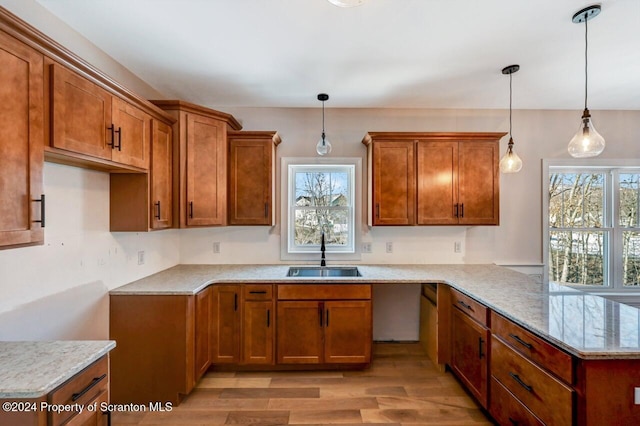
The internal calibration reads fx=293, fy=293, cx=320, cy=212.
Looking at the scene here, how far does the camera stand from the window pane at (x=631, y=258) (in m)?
3.34

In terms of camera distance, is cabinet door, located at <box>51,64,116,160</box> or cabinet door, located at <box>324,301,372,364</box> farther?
cabinet door, located at <box>324,301,372,364</box>

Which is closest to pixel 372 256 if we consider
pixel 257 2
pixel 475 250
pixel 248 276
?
pixel 475 250

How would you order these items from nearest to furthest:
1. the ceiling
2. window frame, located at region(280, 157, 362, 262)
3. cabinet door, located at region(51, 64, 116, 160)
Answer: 1. cabinet door, located at region(51, 64, 116, 160)
2. the ceiling
3. window frame, located at region(280, 157, 362, 262)

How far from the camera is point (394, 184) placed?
9.79ft

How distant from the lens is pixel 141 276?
2586mm

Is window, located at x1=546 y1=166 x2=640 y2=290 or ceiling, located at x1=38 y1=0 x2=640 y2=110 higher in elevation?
ceiling, located at x1=38 y1=0 x2=640 y2=110

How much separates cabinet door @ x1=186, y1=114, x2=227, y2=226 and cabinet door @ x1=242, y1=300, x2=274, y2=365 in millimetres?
882

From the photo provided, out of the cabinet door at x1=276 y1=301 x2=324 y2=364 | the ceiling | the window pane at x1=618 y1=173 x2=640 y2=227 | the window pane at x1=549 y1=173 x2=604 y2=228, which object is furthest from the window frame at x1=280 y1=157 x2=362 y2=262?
the window pane at x1=618 y1=173 x2=640 y2=227

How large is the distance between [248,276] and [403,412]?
1.64 m

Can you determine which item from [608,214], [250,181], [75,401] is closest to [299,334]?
[250,181]

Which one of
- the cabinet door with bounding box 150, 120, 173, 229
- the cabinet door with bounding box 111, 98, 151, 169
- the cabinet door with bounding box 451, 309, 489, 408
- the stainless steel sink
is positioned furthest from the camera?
the stainless steel sink

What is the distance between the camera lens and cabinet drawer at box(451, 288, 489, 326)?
6.72 ft

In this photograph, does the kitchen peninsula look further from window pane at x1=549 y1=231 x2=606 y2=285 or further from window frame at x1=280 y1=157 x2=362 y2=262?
window pane at x1=549 y1=231 x2=606 y2=285

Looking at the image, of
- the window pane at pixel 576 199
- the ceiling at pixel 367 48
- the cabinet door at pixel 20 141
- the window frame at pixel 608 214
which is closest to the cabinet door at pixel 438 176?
the ceiling at pixel 367 48
